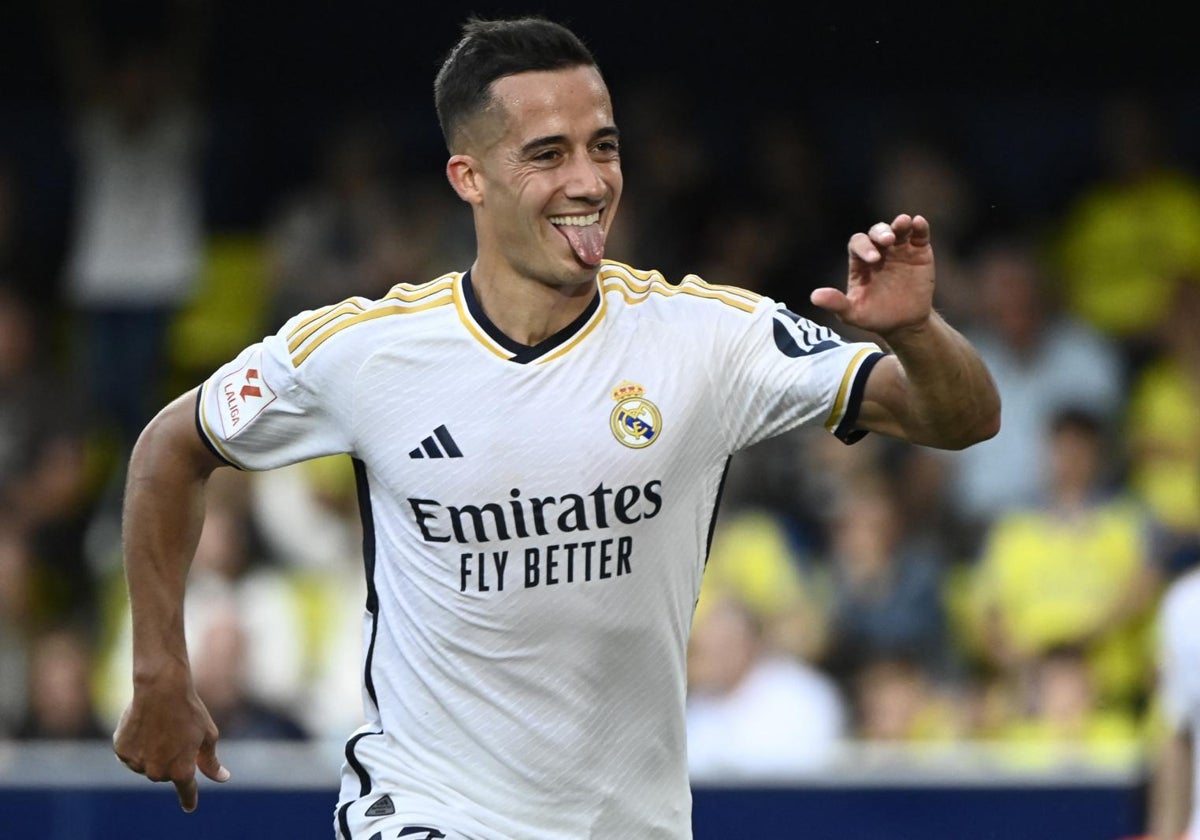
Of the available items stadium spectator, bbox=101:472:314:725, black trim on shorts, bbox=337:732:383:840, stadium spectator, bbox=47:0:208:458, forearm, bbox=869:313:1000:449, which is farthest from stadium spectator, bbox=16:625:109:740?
forearm, bbox=869:313:1000:449

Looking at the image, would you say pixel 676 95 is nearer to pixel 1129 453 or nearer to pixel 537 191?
pixel 1129 453

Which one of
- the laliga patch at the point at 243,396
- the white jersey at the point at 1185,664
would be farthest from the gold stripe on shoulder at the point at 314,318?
the white jersey at the point at 1185,664

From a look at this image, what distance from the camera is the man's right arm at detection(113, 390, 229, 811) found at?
16.5ft

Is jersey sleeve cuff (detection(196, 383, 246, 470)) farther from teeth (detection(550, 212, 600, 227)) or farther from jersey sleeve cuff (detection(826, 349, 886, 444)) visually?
jersey sleeve cuff (detection(826, 349, 886, 444))

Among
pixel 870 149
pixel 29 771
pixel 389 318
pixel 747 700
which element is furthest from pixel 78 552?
pixel 389 318

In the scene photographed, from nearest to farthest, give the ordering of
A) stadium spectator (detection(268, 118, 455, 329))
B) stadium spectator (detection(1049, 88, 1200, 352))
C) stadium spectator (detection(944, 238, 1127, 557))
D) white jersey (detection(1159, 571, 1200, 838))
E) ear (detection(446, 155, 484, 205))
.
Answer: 1. ear (detection(446, 155, 484, 205))
2. white jersey (detection(1159, 571, 1200, 838))
3. stadium spectator (detection(944, 238, 1127, 557))
4. stadium spectator (detection(1049, 88, 1200, 352))
5. stadium spectator (detection(268, 118, 455, 329))

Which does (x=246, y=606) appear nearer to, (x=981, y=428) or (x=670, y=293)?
(x=670, y=293)

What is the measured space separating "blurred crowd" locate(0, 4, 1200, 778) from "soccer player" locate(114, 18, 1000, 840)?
365 cm

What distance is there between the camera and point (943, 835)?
8.09 m

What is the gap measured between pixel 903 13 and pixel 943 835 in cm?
606

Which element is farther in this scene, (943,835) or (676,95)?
(676,95)

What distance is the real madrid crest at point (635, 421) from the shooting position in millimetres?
4805

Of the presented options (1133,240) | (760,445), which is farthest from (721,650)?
(1133,240)

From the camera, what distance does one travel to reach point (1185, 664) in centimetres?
625
